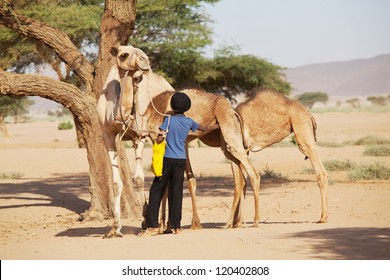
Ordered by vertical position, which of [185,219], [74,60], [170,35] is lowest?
[185,219]

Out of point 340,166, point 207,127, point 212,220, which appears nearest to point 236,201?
point 207,127

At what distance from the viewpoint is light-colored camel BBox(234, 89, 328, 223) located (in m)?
12.4

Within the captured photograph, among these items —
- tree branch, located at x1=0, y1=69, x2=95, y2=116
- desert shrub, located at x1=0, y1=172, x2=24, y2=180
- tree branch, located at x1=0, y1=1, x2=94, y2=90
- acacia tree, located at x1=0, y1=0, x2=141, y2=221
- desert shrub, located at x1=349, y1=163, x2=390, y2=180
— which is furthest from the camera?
desert shrub, located at x1=0, y1=172, x2=24, y2=180

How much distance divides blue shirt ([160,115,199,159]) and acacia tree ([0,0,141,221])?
386cm

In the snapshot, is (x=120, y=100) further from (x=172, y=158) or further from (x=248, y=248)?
(x=248, y=248)

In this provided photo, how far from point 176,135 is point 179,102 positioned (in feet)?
1.40

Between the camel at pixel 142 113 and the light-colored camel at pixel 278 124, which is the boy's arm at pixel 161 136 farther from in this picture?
the light-colored camel at pixel 278 124

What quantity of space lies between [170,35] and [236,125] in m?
23.4

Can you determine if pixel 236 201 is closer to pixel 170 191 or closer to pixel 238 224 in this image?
pixel 238 224

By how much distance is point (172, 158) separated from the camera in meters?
10.2

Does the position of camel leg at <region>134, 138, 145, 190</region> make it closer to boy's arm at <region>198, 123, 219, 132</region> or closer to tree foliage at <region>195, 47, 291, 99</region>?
boy's arm at <region>198, 123, 219, 132</region>

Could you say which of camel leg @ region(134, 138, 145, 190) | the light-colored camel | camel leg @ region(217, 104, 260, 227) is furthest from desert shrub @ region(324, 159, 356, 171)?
camel leg @ region(134, 138, 145, 190)

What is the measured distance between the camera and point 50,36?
14109 millimetres
